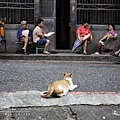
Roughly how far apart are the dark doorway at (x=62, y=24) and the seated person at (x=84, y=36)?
3.77ft

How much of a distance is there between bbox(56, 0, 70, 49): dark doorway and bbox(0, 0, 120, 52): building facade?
243mm

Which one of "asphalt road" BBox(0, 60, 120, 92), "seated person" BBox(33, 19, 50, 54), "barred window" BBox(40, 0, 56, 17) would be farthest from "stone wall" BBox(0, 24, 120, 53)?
"asphalt road" BBox(0, 60, 120, 92)

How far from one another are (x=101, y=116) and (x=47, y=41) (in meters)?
7.10

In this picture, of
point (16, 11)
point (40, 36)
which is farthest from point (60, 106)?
point (16, 11)

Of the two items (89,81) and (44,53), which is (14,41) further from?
(89,81)

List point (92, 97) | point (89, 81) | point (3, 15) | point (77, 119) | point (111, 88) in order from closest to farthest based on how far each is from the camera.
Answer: point (77, 119)
point (92, 97)
point (111, 88)
point (89, 81)
point (3, 15)

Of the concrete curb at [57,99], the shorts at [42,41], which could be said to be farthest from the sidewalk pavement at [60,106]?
the shorts at [42,41]

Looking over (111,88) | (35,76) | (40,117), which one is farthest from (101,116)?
(35,76)

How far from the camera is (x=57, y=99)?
6.13 meters

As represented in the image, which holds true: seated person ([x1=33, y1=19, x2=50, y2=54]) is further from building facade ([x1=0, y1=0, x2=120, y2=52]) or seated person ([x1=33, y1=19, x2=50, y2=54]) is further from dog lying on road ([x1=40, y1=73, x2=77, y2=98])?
dog lying on road ([x1=40, y1=73, x2=77, y2=98])

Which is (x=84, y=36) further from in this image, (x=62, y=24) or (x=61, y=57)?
(x=62, y=24)

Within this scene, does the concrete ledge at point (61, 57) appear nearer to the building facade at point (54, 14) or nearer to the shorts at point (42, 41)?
the shorts at point (42, 41)

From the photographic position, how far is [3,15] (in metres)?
13.0

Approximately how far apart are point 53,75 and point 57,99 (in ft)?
8.68
